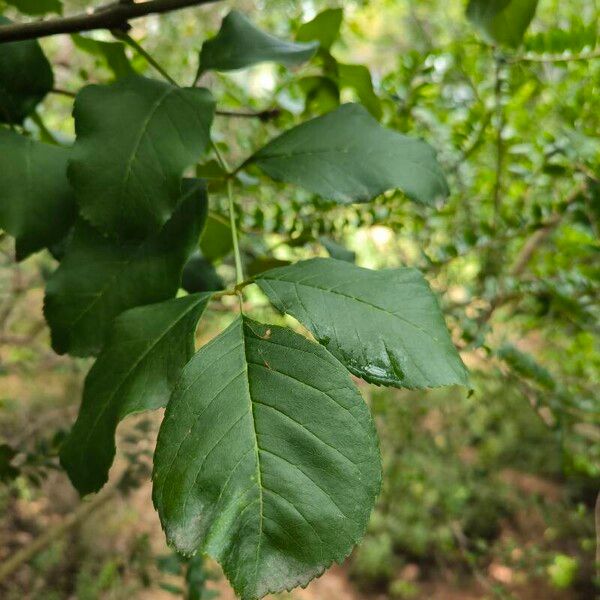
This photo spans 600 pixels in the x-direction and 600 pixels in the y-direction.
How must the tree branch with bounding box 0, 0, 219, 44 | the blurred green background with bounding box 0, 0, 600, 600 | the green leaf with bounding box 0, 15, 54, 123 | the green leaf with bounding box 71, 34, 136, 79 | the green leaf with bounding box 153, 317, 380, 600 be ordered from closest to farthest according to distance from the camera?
1. the green leaf with bounding box 153, 317, 380, 600
2. the tree branch with bounding box 0, 0, 219, 44
3. the green leaf with bounding box 0, 15, 54, 123
4. the green leaf with bounding box 71, 34, 136, 79
5. the blurred green background with bounding box 0, 0, 600, 600

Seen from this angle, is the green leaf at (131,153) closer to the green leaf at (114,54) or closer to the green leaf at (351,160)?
the green leaf at (351,160)

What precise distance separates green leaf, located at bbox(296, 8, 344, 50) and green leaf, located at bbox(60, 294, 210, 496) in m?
0.46

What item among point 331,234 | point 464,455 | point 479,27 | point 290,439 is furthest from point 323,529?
point 464,455

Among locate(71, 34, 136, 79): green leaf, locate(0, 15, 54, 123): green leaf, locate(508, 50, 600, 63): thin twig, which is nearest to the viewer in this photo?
locate(0, 15, 54, 123): green leaf

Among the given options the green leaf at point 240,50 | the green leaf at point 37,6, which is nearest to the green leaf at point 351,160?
the green leaf at point 240,50

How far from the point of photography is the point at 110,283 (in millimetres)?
576

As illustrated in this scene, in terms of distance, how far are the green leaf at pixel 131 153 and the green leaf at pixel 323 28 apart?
0.32 meters

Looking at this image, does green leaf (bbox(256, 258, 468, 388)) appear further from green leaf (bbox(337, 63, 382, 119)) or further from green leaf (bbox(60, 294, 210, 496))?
green leaf (bbox(337, 63, 382, 119))

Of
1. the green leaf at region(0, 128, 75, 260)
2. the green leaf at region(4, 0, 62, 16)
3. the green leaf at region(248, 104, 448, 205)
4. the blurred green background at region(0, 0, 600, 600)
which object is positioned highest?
the green leaf at region(4, 0, 62, 16)

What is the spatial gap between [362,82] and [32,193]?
Result: 16.9 inches

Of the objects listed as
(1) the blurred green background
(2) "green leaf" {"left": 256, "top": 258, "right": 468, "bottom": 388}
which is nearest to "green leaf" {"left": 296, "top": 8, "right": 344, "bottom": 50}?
(1) the blurred green background

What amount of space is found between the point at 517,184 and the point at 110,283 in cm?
91

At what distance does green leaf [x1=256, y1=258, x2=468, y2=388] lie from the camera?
0.43m

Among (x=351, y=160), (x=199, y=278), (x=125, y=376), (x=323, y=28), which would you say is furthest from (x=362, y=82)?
(x=125, y=376)
